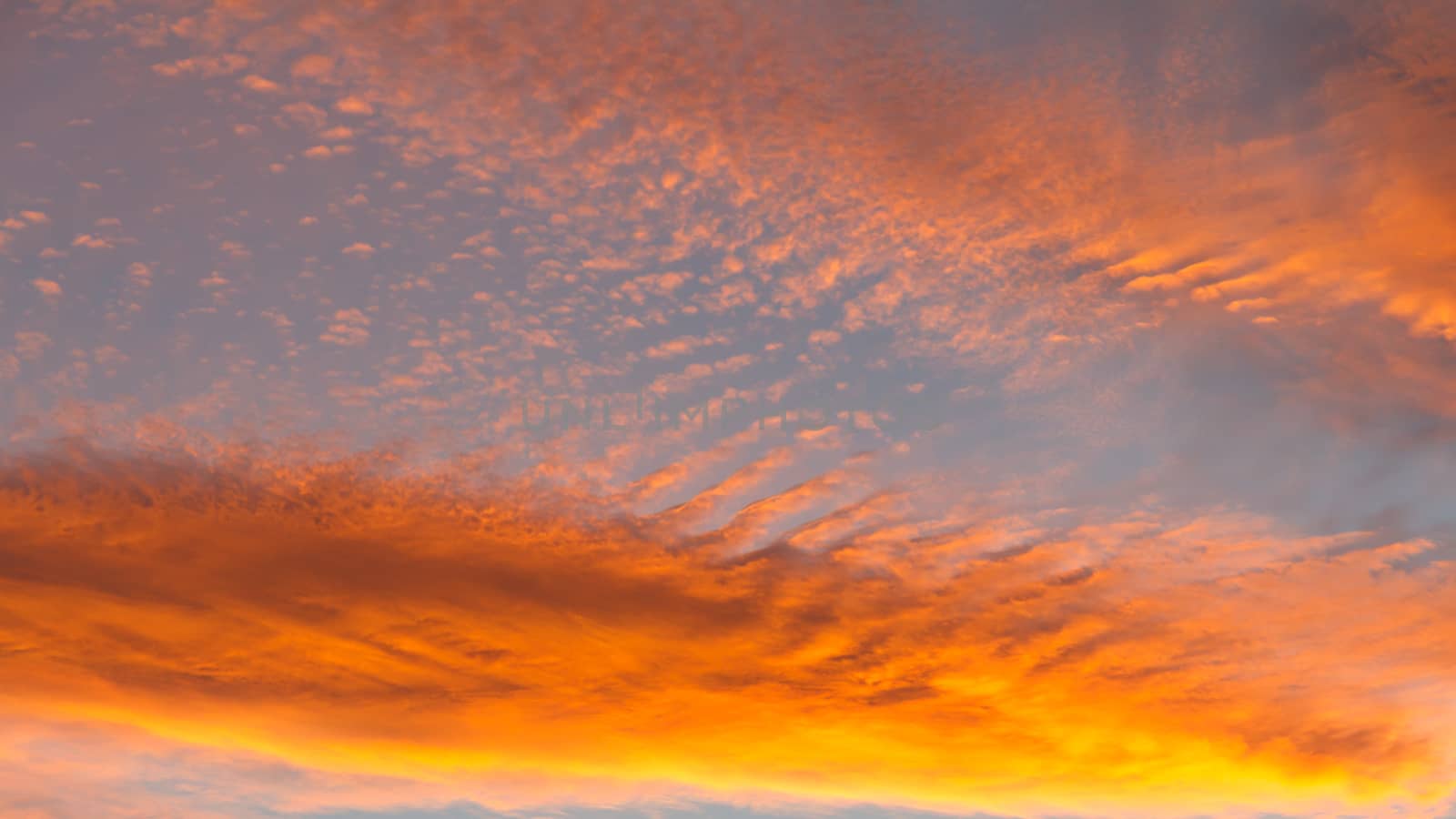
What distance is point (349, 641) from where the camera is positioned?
32625mm

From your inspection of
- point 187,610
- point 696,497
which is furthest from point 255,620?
point 696,497

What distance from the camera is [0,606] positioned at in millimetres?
29469

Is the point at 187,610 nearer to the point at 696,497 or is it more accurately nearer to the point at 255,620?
the point at 255,620

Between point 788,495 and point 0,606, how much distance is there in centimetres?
2726

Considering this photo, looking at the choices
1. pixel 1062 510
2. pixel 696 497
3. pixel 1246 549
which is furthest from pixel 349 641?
pixel 1246 549

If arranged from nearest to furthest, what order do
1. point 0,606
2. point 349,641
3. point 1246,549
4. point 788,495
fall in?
point 788,495
point 1246,549
point 0,606
point 349,641

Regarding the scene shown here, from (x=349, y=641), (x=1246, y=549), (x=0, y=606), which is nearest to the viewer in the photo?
(x=1246, y=549)

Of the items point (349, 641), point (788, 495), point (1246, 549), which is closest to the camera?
point (788, 495)

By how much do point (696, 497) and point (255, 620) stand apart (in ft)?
60.7

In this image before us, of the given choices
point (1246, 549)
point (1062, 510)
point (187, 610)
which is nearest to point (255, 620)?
point (187, 610)

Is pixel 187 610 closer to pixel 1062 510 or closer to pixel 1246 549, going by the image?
pixel 1062 510

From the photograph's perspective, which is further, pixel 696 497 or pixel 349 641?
pixel 349 641

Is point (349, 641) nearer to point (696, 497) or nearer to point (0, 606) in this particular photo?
point (0, 606)

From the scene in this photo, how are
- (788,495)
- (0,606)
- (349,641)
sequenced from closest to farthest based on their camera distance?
(788,495), (0,606), (349,641)
